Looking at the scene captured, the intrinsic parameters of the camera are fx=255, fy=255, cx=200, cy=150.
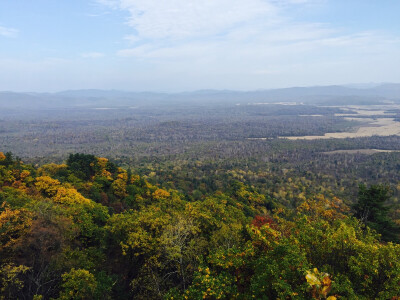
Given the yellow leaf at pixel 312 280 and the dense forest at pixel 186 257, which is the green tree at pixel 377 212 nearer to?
the dense forest at pixel 186 257

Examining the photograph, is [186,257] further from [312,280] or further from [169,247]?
[312,280]

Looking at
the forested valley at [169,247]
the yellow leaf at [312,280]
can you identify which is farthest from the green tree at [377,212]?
the yellow leaf at [312,280]

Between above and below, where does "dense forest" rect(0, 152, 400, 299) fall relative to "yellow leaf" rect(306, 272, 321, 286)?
below

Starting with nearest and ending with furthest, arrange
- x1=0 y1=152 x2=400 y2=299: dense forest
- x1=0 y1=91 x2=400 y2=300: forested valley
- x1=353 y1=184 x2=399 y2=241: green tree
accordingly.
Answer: x1=0 y1=152 x2=400 y2=299: dense forest → x1=0 y1=91 x2=400 y2=300: forested valley → x1=353 y1=184 x2=399 y2=241: green tree

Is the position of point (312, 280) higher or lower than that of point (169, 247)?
higher

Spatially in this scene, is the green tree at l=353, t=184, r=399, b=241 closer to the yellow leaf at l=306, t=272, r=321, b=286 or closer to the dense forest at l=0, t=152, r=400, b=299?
the dense forest at l=0, t=152, r=400, b=299

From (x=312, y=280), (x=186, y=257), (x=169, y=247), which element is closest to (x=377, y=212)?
(x=186, y=257)

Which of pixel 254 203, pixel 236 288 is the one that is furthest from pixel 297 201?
pixel 236 288

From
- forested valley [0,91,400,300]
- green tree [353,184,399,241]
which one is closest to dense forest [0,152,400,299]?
forested valley [0,91,400,300]

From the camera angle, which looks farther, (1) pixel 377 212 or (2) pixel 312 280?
(1) pixel 377 212

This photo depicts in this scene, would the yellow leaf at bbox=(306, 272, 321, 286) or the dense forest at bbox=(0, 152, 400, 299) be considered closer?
the yellow leaf at bbox=(306, 272, 321, 286)

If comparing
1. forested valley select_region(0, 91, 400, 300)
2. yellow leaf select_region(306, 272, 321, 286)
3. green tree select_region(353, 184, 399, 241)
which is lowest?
green tree select_region(353, 184, 399, 241)

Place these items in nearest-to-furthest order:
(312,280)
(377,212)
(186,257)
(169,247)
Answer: (312,280)
(169,247)
(186,257)
(377,212)
